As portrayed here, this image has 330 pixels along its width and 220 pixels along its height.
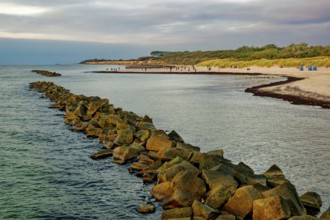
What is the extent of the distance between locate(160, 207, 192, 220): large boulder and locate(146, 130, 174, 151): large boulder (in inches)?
293

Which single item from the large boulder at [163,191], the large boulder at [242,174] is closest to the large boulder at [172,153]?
the large boulder at [242,174]

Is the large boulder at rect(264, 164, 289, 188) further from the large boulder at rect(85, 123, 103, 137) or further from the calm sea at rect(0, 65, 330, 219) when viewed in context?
the large boulder at rect(85, 123, 103, 137)

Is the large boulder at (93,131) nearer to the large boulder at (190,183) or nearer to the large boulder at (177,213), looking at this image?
the large boulder at (190,183)

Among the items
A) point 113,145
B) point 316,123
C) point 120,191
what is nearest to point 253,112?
point 316,123

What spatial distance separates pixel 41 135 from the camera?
27359 mm

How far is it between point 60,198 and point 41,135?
546 inches

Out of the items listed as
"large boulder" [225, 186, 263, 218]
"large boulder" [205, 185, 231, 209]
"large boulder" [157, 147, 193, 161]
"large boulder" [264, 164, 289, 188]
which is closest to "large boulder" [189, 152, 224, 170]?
"large boulder" [157, 147, 193, 161]

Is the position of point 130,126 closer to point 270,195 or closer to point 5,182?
point 5,182

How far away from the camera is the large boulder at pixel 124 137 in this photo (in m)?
22.2

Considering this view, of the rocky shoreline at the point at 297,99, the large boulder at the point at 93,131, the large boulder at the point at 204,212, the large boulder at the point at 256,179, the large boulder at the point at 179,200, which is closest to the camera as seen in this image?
the large boulder at the point at 204,212

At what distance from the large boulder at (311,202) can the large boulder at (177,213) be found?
4.23 meters

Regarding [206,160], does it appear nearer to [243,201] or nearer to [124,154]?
[243,201]

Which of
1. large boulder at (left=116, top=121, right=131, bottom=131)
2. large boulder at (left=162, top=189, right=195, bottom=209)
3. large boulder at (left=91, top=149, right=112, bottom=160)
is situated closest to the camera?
large boulder at (left=162, top=189, right=195, bottom=209)

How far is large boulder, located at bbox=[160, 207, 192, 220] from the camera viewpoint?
1193cm
